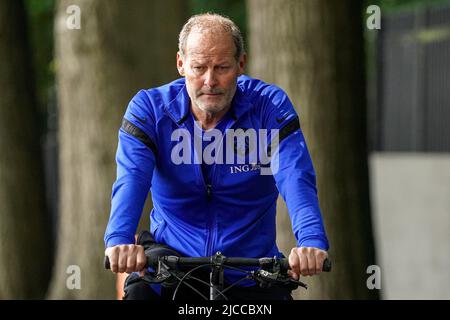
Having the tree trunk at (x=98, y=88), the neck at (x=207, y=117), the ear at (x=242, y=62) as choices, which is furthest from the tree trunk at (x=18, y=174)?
the ear at (x=242, y=62)

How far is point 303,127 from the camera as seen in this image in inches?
315

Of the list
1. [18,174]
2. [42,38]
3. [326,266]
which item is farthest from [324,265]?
[42,38]

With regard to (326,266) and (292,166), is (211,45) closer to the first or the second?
(292,166)

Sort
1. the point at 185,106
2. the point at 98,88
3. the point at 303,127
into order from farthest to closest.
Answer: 1. the point at 98,88
2. the point at 303,127
3. the point at 185,106

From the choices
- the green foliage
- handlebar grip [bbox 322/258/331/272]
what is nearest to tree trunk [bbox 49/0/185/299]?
handlebar grip [bbox 322/258/331/272]

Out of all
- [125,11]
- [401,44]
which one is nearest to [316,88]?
[125,11]

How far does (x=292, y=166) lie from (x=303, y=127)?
349 cm

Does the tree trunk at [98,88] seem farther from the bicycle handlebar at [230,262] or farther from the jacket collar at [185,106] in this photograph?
the bicycle handlebar at [230,262]

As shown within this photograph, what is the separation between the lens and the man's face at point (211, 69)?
437 centimetres

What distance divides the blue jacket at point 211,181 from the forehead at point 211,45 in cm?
30

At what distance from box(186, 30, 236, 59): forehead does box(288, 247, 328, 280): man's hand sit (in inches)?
32.6

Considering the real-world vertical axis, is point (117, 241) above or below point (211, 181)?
below

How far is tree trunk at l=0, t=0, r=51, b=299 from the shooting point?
1191 cm
